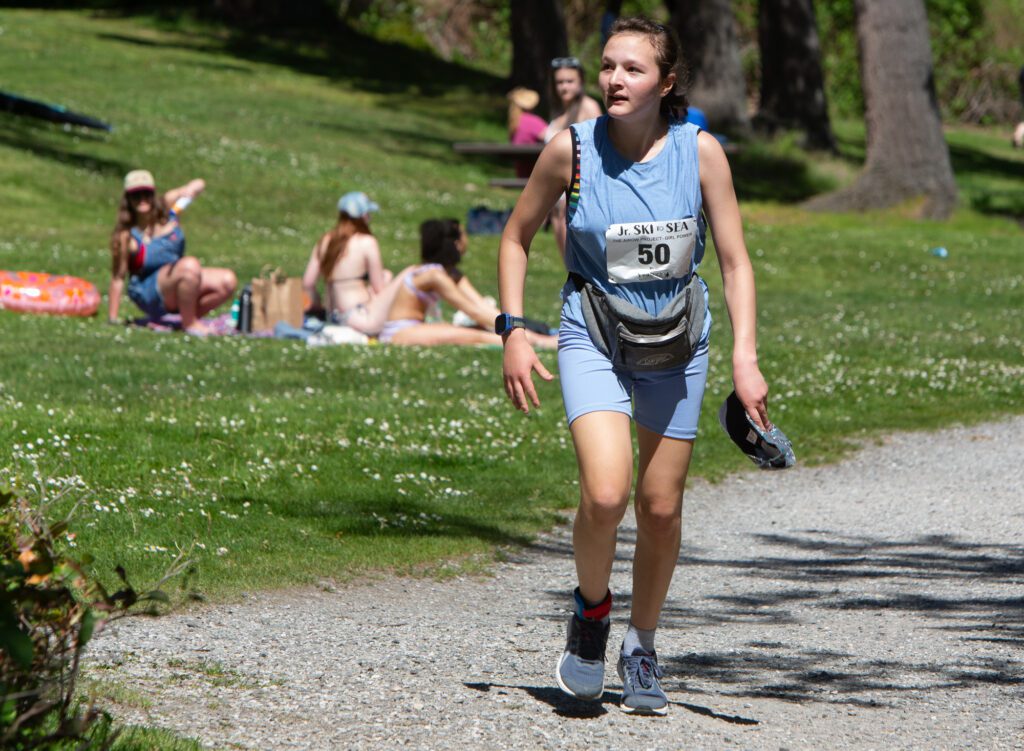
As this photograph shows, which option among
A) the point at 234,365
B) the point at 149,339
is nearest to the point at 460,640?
the point at 234,365

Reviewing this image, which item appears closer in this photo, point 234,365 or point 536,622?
point 536,622

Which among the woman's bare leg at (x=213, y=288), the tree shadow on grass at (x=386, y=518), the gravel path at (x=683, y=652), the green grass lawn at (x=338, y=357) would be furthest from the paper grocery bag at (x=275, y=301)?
the gravel path at (x=683, y=652)

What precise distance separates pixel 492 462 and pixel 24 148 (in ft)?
51.1

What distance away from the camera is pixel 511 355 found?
4883mm

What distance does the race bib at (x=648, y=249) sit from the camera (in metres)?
4.79

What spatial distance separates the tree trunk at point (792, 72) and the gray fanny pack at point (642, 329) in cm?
2621

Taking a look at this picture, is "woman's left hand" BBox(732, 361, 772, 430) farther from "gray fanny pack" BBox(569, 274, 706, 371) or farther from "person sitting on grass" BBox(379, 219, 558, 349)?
"person sitting on grass" BBox(379, 219, 558, 349)

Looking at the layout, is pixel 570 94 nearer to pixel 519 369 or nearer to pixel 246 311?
pixel 246 311

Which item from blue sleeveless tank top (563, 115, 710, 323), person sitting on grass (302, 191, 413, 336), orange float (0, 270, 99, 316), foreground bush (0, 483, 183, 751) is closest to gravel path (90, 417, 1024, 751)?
foreground bush (0, 483, 183, 751)

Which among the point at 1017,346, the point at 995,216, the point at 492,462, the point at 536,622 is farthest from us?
the point at 995,216

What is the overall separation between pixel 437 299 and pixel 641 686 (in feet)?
30.3

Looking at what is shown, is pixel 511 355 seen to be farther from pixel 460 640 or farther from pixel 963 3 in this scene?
pixel 963 3

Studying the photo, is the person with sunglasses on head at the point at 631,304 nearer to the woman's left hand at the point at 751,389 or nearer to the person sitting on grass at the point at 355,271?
the woman's left hand at the point at 751,389

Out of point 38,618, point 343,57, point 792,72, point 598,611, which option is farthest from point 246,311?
point 343,57
